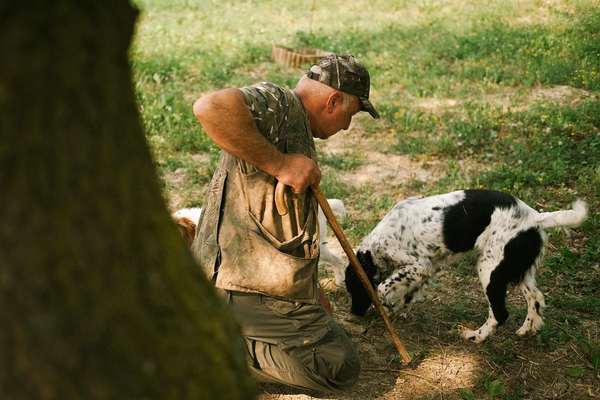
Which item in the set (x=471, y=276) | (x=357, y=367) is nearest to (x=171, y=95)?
(x=471, y=276)

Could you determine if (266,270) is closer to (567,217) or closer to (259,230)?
(259,230)

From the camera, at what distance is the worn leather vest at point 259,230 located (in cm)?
307

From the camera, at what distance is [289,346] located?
10.3ft

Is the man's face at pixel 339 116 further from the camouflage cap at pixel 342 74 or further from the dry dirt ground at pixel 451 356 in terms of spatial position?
the dry dirt ground at pixel 451 356

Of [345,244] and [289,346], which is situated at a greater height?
[345,244]

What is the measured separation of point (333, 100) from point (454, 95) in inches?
204

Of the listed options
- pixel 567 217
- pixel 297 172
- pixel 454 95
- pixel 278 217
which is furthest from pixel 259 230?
pixel 454 95

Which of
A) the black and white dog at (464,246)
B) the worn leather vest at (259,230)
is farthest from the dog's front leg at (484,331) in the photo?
the worn leather vest at (259,230)

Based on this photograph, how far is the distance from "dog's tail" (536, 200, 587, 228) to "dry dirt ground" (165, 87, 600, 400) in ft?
2.40

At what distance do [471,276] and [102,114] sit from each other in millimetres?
4081

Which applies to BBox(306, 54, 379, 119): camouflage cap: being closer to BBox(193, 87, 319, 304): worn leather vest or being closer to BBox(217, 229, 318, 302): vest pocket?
BBox(193, 87, 319, 304): worn leather vest

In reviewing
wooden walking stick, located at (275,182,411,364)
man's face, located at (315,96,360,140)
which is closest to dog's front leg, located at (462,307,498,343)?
wooden walking stick, located at (275,182,411,364)

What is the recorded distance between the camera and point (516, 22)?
10219mm

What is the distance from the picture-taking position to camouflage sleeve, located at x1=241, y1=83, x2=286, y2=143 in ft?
9.29
